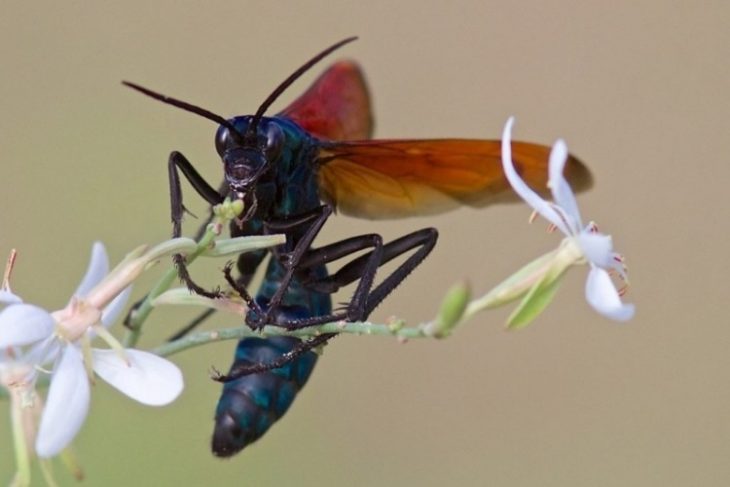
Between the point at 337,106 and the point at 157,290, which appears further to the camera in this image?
the point at 337,106

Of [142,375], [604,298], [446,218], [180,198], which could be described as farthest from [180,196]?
[446,218]

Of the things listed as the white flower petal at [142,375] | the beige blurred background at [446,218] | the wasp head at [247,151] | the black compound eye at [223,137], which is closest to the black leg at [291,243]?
the wasp head at [247,151]

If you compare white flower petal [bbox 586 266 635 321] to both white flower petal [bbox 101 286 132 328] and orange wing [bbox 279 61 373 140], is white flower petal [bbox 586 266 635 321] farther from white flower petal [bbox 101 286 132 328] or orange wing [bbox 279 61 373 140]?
orange wing [bbox 279 61 373 140]

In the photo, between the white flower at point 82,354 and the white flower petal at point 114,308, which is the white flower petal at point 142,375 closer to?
the white flower at point 82,354

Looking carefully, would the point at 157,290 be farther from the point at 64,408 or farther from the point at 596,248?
the point at 596,248

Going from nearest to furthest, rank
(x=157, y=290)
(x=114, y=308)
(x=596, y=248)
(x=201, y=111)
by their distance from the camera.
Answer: (x=596, y=248) → (x=114, y=308) → (x=157, y=290) → (x=201, y=111)

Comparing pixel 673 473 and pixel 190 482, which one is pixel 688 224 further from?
pixel 190 482

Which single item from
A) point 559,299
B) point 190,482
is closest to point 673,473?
point 559,299

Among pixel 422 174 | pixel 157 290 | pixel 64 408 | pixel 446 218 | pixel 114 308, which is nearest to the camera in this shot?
pixel 64 408
